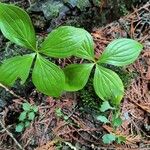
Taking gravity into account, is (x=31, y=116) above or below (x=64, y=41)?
below

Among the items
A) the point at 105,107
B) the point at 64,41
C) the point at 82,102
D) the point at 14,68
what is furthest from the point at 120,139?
the point at 14,68

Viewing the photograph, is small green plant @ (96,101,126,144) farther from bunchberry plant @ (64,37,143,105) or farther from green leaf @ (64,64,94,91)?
green leaf @ (64,64,94,91)

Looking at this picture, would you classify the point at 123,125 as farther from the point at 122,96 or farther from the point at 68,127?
the point at 68,127

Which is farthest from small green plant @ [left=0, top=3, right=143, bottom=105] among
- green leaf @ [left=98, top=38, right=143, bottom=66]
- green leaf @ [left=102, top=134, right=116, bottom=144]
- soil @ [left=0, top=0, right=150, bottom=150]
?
green leaf @ [left=102, top=134, right=116, bottom=144]

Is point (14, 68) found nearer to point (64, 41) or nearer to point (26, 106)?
point (26, 106)

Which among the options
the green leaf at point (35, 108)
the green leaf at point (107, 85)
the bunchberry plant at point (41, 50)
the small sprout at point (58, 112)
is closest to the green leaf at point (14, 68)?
the bunchberry plant at point (41, 50)

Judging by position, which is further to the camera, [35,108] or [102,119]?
[35,108]

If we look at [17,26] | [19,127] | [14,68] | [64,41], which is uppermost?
[17,26]
